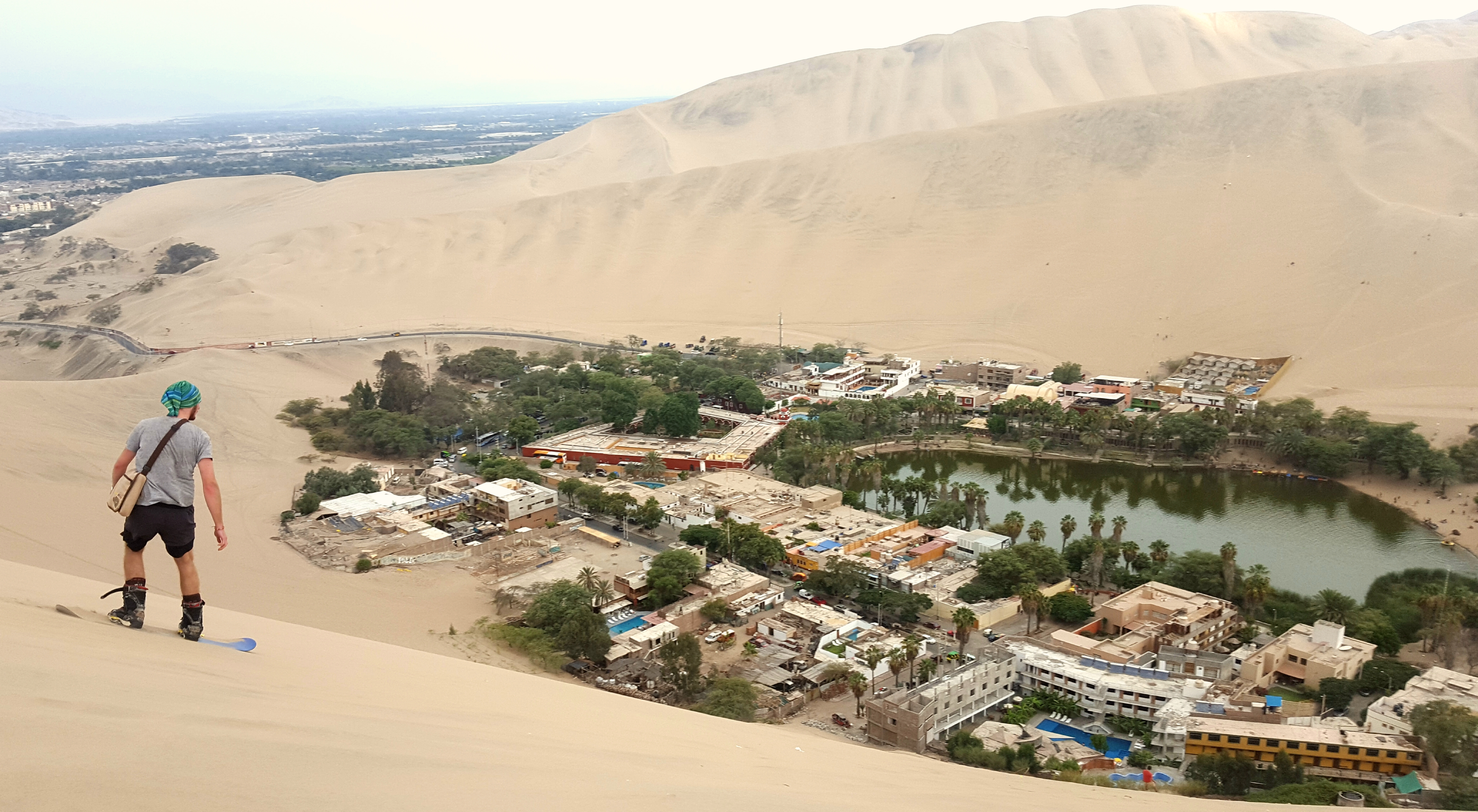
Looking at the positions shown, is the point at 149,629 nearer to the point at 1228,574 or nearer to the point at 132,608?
the point at 132,608

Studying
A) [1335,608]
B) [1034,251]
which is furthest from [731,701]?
[1034,251]

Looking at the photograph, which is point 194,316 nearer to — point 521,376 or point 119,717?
point 521,376

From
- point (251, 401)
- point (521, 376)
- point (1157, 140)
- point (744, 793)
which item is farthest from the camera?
point (1157, 140)

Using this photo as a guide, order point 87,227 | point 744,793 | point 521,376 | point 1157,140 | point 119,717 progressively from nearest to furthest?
point 119,717, point 744,793, point 521,376, point 1157,140, point 87,227

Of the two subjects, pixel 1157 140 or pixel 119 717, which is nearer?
pixel 119 717

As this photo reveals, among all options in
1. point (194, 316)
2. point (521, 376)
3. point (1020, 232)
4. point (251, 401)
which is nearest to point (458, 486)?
point (251, 401)

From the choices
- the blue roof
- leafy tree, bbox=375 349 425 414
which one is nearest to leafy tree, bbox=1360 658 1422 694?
the blue roof

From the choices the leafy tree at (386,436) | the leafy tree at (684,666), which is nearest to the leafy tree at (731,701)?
the leafy tree at (684,666)
